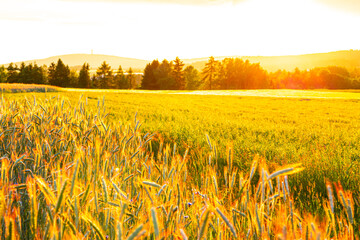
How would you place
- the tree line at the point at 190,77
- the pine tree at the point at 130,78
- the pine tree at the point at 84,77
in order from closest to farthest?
the tree line at the point at 190,77
the pine tree at the point at 84,77
the pine tree at the point at 130,78

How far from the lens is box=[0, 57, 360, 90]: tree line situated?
75062mm

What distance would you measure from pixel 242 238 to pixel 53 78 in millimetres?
80212

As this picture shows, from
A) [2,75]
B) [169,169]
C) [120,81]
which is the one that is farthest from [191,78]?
[169,169]

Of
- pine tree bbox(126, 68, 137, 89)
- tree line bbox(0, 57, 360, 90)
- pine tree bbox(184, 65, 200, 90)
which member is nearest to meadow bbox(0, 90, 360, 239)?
tree line bbox(0, 57, 360, 90)

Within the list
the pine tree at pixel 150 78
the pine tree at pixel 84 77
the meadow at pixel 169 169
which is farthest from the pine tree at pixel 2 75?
the meadow at pixel 169 169

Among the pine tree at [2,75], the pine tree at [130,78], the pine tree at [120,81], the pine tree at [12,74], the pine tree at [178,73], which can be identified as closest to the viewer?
the pine tree at [2,75]

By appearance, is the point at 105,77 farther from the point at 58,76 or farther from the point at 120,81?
the point at 58,76

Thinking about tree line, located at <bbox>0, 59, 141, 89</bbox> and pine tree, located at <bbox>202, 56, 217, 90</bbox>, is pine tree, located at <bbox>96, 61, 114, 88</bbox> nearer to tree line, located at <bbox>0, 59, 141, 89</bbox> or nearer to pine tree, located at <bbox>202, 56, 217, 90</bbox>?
tree line, located at <bbox>0, 59, 141, 89</bbox>

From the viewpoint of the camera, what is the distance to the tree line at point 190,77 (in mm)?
75062

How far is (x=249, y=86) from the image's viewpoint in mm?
79562

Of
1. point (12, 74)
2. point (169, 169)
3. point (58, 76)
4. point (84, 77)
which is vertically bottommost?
point (169, 169)

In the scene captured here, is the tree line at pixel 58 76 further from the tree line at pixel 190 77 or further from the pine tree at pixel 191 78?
the pine tree at pixel 191 78

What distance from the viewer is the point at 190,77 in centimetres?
8369

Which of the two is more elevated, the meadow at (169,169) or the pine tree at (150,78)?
the pine tree at (150,78)
